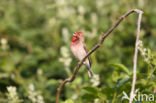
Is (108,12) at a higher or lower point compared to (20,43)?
higher

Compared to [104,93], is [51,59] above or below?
above

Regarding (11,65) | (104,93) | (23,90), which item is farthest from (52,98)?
(104,93)

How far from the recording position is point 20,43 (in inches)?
229

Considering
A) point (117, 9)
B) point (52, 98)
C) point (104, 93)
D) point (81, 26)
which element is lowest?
point (104, 93)

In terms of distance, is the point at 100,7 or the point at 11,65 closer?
the point at 11,65

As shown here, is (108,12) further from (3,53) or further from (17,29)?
(3,53)

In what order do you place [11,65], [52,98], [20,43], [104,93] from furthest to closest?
[20,43] → [11,65] → [52,98] → [104,93]

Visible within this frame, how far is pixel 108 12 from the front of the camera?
6.24 metres

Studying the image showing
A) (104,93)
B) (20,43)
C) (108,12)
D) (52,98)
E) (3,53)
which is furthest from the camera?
(108,12)

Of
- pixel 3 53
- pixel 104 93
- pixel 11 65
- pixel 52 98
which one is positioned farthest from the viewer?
pixel 3 53

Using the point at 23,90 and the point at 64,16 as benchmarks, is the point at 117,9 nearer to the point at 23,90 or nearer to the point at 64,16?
the point at 64,16

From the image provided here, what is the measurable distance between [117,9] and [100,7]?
30cm

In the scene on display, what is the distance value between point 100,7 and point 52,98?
2174mm

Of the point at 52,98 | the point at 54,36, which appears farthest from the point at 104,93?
the point at 54,36
